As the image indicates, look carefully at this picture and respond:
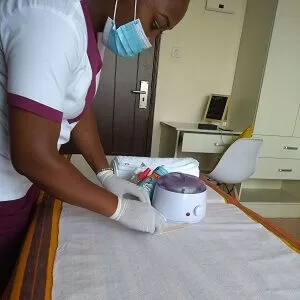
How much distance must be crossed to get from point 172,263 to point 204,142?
186 cm

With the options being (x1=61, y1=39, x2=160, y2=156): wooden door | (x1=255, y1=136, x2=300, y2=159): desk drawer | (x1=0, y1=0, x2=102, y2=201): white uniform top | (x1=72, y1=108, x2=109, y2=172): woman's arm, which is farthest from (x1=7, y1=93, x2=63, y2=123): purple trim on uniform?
(x1=255, y1=136, x2=300, y2=159): desk drawer

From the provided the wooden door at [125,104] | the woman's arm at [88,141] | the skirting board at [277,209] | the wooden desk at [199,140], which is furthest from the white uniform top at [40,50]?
the skirting board at [277,209]

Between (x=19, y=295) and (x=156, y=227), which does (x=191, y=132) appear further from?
(x=19, y=295)

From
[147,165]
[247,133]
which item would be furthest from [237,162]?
[147,165]

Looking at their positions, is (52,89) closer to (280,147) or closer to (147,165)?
(147,165)

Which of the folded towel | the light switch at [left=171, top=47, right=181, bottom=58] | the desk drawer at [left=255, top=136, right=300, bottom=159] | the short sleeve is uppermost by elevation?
the light switch at [left=171, top=47, right=181, bottom=58]

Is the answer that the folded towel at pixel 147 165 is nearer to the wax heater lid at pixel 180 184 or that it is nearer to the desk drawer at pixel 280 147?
the wax heater lid at pixel 180 184

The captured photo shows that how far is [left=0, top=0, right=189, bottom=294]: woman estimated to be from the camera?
52 cm

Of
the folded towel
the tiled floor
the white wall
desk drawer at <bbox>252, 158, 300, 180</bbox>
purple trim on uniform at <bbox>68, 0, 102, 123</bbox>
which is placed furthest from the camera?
the white wall

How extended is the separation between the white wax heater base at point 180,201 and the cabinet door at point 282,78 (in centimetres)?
183

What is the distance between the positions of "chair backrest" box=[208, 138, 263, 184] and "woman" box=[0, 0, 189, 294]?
1.37 meters

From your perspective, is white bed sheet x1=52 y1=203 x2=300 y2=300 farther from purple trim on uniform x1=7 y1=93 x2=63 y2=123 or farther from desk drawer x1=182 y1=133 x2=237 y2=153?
desk drawer x1=182 y1=133 x2=237 y2=153

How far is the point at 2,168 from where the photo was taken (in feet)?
2.33

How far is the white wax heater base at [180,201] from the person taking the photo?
788mm
